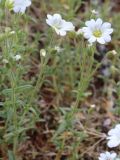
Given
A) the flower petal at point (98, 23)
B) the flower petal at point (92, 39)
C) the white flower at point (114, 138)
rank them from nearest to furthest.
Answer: the white flower at point (114, 138), the flower petal at point (92, 39), the flower petal at point (98, 23)

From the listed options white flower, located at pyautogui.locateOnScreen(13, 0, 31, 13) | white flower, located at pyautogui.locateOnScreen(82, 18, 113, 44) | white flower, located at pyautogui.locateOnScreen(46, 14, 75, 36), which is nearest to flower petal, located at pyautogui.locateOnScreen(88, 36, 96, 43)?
white flower, located at pyautogui.locateOnScreen(82, 18, 113, 44)

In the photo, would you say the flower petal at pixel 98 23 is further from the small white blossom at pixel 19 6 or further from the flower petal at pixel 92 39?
the small white blossom at pixel 19 6

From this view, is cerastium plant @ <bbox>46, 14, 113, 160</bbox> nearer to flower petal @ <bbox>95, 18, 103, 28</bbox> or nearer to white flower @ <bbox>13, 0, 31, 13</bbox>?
flower petal @ <bbox>95, 18, 103, 28</bbox>

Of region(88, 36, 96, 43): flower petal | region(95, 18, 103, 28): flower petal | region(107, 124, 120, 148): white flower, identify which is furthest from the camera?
region(95, 18, 103, 28): flower petal

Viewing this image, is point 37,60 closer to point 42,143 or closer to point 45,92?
point 45,92

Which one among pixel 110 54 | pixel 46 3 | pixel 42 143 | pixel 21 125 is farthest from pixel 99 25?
pixel 46 3

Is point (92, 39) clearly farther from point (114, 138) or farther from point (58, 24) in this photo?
point (114, 138)

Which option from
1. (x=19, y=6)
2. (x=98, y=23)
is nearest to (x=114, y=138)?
(x=98, y=23)

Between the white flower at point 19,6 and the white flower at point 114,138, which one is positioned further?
the white flower at point 19,6

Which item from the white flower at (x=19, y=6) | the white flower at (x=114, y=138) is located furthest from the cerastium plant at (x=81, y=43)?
the white flower at (x=114, y=138)
